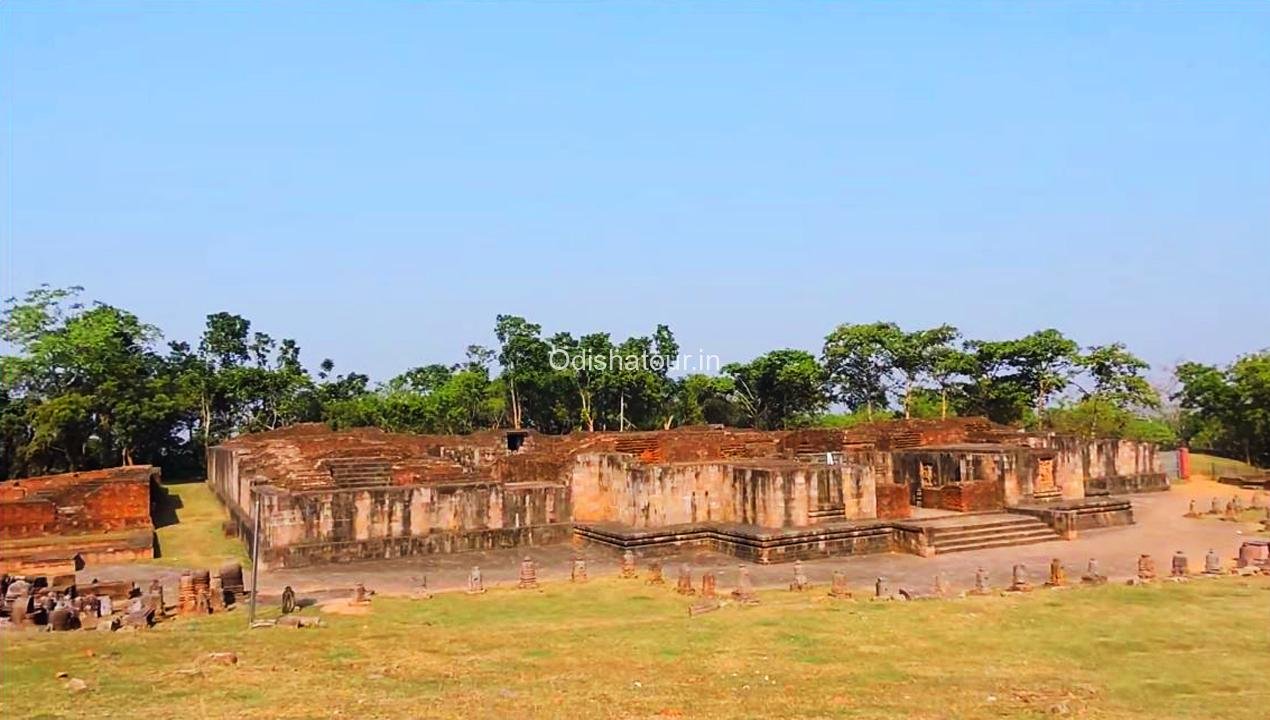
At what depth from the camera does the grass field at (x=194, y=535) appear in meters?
17.9

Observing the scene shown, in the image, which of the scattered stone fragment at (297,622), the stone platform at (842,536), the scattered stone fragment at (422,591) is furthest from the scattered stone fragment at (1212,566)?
the scattered stone fragment at (297,622)

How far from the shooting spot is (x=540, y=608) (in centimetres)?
1254

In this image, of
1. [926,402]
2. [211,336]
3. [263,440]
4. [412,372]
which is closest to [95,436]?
[263,440]

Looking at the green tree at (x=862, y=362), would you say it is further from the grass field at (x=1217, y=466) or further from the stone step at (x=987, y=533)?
the stone step at (x=987, y=533)

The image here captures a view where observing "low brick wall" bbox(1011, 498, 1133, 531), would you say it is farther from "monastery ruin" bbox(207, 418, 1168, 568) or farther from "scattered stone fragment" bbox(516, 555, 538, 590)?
"scattered stone fragment" bbox(516, 555, 538, 590)

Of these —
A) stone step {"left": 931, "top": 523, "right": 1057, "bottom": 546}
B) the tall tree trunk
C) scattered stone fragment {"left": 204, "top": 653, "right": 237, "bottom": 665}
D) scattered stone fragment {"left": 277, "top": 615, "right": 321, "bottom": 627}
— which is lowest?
scattered stone fragment {"left": 277, "top": 615, "right": 321, "bottom": 627}

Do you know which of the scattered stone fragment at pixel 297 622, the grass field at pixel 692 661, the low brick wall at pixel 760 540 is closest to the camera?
the grass field at pixel 692 661

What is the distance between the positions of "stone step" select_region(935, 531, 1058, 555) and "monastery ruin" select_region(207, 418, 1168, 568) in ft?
0.12

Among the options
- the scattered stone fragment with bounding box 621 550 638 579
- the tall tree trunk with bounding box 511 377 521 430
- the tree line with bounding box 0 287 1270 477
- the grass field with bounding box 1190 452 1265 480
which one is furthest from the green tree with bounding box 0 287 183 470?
the grass field with bounding box 1190 452 1265 480

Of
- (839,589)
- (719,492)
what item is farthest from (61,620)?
(719,492)

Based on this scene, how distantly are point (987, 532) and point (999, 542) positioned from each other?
0.29 m

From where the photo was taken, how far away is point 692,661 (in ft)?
30.5

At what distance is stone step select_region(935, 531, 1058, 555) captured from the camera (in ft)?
57.3

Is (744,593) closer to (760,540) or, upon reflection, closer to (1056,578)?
(760,540)
